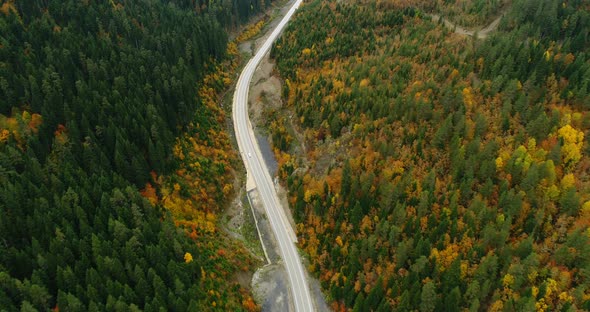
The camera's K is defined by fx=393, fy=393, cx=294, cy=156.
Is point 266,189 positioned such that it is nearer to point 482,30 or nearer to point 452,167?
point 452,167

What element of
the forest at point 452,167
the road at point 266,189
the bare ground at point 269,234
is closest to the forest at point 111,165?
the bare ground at point 269,234

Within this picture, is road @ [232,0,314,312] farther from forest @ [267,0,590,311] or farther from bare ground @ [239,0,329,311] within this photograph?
forest @ [267,0,590,311]

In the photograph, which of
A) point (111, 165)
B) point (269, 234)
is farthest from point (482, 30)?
point (111, 165)

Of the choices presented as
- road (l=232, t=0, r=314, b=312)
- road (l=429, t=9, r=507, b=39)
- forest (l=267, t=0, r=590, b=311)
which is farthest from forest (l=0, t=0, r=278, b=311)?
road (l=429, t=9, r=507, b=39)

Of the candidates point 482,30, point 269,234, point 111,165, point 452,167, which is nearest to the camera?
point 452,167

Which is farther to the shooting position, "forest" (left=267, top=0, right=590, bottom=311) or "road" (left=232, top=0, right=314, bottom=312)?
"road" (left=232, top=0, right=314, bottom=312)

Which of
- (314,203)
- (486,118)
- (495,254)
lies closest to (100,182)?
(314,203)
